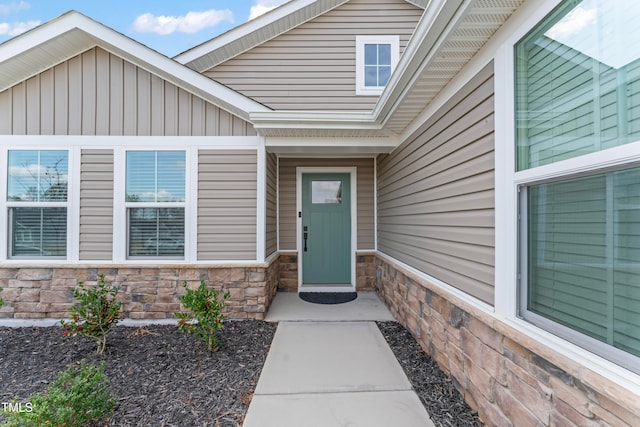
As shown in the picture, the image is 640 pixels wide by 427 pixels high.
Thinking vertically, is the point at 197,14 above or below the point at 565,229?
above

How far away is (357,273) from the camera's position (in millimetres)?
5172

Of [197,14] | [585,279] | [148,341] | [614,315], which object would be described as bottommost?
[148,341]

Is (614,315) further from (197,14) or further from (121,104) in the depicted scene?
(197,14)

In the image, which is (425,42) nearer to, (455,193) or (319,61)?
(455,193)

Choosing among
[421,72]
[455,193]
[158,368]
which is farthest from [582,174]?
[158,368]

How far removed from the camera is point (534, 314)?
160 cm

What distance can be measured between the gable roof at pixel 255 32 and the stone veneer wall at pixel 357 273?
351 centimetres

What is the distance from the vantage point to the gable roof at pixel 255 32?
477cm

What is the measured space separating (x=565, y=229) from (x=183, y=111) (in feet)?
12.9

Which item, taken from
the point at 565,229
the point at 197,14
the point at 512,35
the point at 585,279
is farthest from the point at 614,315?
the point at 197,14

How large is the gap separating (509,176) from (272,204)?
3.52m

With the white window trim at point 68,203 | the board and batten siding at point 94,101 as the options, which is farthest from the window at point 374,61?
the white window trim at point 68,203

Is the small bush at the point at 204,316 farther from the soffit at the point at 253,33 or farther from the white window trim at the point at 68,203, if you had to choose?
the soffit at the point at 253,33

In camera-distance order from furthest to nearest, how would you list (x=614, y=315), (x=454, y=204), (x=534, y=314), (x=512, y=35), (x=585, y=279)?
(x=454, y=204) → (x=512, y=35) → (x=534, y=314) → (x=585, y=279) → (x=614, y=315)
